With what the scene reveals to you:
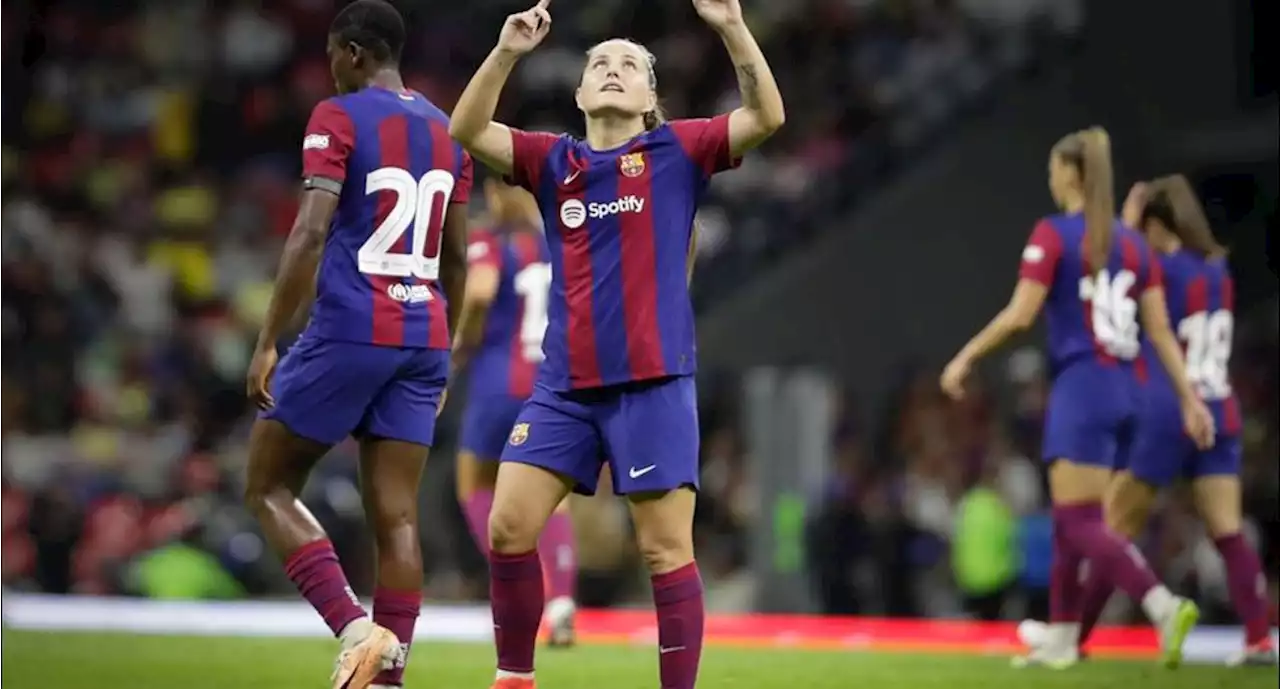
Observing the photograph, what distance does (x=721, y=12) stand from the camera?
6.32 meters

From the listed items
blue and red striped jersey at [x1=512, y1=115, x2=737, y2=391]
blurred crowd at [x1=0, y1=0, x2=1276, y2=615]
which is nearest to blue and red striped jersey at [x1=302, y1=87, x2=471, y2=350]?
blue and red striped jersey at [x1=512, y1=115, x2=737, y2=391]

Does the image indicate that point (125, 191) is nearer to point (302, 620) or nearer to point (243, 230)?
point (243, 230)

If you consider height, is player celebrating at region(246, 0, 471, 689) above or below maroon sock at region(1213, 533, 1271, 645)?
above

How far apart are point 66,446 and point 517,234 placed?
25.5ft

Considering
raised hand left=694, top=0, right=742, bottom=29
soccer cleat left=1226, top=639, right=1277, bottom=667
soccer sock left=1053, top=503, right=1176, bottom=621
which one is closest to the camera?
raised hand left=694, top=0, right=742, bottom=29

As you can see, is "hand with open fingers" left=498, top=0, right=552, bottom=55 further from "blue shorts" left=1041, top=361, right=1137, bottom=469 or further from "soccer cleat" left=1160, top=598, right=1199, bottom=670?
"soccer cleat" left=1160, top=598, right=1199, bottom=670

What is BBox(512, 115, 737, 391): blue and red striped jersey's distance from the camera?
6.52 meters

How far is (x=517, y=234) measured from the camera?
404 inches

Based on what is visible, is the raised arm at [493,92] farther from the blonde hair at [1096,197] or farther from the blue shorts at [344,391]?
the blonde hair at [1096,197]

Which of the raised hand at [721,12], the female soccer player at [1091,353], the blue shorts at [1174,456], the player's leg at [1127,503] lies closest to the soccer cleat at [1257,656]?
the female soccer player at [1091,353]

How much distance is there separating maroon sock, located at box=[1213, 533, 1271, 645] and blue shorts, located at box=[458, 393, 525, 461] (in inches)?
131

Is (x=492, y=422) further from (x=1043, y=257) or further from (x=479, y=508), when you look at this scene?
(x=1043, y=257)

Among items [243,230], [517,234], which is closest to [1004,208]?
[243,230]

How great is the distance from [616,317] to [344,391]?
3.30 ft
